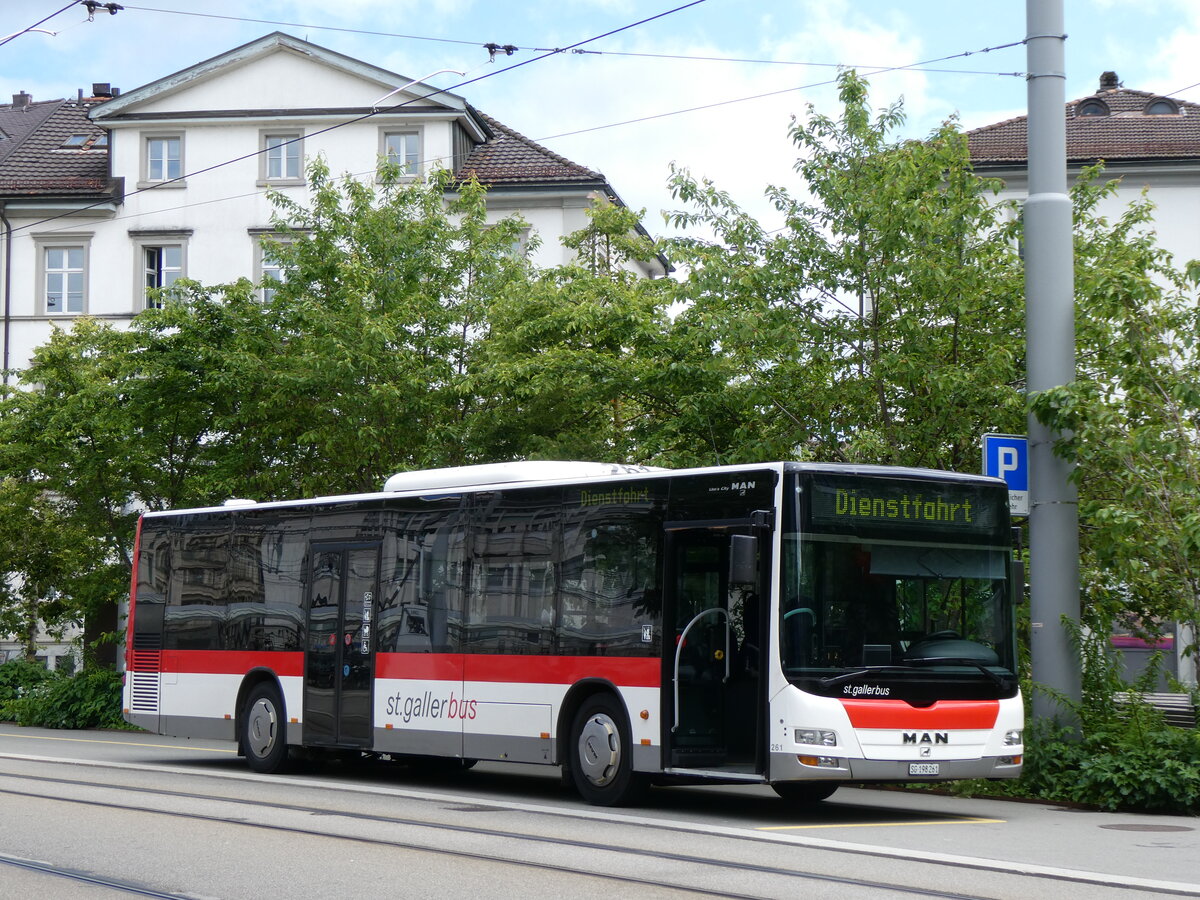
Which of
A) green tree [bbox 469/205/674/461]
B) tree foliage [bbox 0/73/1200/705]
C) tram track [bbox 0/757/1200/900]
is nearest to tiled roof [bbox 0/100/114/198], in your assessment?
tree foliage [bbox 0/73/1200/705]

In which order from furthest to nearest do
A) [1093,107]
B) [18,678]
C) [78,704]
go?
1. [1093,107]
2. [18,678]
3. [78,704]

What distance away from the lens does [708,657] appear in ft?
44.6

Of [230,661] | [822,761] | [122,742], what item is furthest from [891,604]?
[122,742]

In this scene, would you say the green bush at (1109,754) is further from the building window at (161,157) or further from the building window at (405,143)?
the building window at (161,157)

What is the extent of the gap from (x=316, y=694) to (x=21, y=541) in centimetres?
1626

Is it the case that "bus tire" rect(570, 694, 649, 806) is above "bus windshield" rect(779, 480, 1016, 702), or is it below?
below

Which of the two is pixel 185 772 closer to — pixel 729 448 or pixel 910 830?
pixel 729 448

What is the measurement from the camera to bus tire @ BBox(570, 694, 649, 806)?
13898mm

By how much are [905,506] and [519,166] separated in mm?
28249

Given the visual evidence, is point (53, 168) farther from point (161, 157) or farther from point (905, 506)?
point (905, 506)

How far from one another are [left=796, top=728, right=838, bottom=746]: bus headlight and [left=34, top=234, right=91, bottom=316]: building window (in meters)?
33.0

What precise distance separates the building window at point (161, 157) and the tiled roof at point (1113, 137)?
63.4 ft

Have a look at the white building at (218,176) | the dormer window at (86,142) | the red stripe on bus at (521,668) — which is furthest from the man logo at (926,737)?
the dormer window at (86,142)

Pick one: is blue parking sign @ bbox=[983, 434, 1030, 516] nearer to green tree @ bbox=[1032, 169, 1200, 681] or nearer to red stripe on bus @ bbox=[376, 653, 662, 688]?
green tree @ bbox=[1032, 169, 1200, 681]
